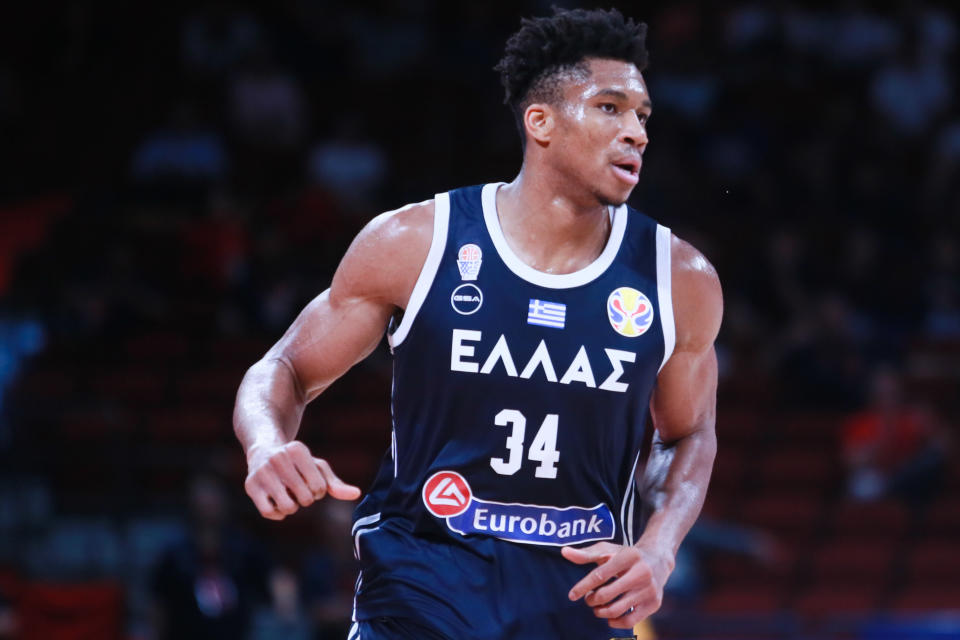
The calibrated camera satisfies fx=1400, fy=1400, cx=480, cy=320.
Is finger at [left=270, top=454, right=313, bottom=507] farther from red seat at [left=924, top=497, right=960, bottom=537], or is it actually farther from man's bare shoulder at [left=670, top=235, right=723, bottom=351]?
red seat at [left=924, top=497, right=960, bottom=537]

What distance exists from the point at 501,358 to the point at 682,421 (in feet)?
2.18

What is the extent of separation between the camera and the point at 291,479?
130 inches

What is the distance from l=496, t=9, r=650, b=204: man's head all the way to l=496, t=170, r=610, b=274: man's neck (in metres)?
0.08

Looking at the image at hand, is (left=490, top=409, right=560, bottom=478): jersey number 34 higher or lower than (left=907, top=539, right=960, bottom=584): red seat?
higher

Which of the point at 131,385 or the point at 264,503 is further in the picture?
the point at 131,385

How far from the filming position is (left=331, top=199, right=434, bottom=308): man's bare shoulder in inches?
152

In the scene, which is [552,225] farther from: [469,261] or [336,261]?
[336,261]

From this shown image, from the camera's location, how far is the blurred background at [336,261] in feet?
30.8

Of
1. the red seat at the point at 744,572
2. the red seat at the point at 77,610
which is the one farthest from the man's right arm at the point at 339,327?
the red seat at the point at 744,572

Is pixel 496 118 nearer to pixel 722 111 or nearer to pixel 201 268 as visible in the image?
pixel 722 111

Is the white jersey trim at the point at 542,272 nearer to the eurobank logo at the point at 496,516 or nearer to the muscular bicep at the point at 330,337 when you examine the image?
the muscular bicep at the point at 330,337

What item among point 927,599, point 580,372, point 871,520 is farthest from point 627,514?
point 871,520

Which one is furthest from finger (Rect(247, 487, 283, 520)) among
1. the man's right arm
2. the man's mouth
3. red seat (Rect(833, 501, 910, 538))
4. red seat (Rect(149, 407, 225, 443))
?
red seat (Rect(833, 501, 910, 538))

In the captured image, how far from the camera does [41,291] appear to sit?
10.8 meters
